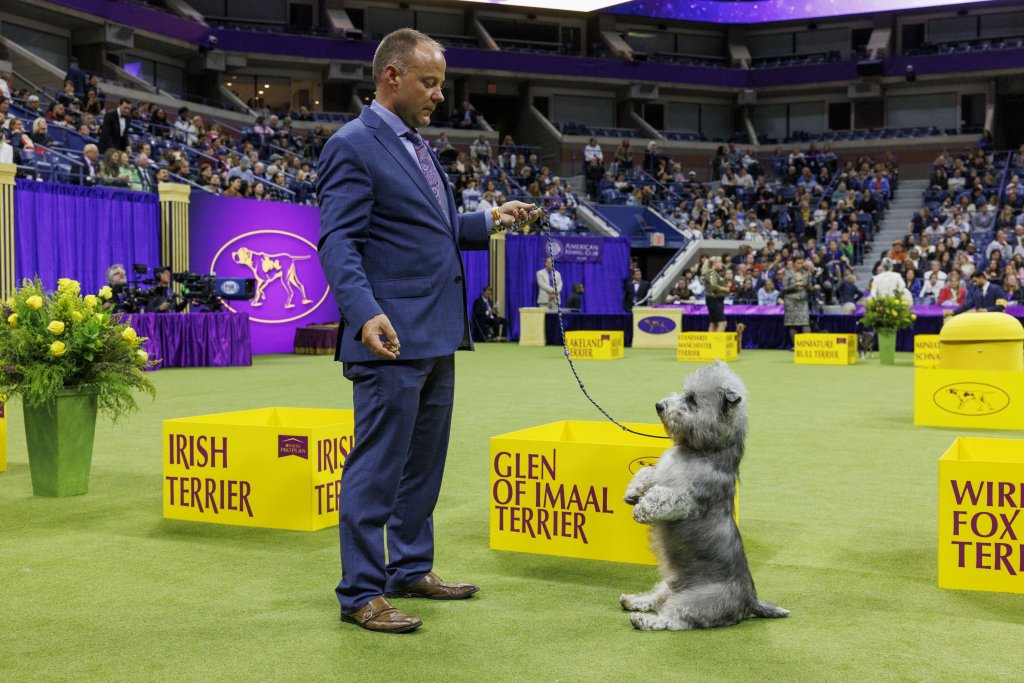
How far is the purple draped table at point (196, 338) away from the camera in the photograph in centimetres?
1413

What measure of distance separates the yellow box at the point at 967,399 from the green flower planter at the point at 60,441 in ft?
20.3

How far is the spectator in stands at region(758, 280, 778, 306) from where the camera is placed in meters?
21.1

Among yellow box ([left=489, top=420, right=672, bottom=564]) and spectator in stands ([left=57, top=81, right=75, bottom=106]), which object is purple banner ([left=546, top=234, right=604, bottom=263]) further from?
Answer: yellow box ([left=489, top=420, right=672, bottom=564])

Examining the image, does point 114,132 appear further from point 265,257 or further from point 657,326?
point 657,326

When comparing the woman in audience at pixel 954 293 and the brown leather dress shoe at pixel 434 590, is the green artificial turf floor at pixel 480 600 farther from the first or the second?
the woman in audience at pixel 954 293

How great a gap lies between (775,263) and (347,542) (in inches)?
814

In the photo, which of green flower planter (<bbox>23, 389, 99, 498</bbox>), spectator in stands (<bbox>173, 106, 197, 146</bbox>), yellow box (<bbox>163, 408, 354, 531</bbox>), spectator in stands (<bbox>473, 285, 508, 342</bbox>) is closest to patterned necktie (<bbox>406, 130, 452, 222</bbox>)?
yellow box (<bbox>163, 408, 354, 531</bbox>)

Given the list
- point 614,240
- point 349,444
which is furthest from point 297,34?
point 349,444

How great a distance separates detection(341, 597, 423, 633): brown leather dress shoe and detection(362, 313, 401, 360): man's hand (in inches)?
30.3

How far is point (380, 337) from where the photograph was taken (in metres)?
3.05

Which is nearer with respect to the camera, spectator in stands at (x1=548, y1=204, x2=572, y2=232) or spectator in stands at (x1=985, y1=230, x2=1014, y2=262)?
spectator in stands at (x1=985, y1=230, x2=1014, y2=262)

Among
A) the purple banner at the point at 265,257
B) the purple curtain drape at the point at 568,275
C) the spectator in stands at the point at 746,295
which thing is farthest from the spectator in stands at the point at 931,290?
the purple banner at the point at 265,257

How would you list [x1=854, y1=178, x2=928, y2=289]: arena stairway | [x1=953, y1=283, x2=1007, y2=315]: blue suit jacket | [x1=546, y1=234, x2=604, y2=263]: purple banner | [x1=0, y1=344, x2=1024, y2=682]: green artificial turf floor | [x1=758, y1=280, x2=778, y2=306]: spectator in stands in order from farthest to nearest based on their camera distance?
[x1=854, y1=178, x2=928, y2=289]: arena stairway → [x1=546, y1=234, x2=604, y2=263]: purple banner → [x1=758, y1=280, x2=778, y2=306]: spectator in stands → [x1=953, y1=283, x2=1007, y2=315]: blue suit jacket → [x1=0, y1=344, x2=1024, y2=682]: green artificial turf floor

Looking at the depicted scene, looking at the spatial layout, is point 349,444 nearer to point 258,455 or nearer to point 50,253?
point 258,455
